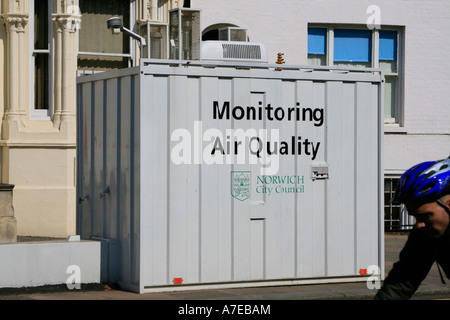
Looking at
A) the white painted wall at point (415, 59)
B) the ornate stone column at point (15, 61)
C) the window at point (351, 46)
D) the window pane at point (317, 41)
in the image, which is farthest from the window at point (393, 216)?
the ornate stone column at point (15, 61)

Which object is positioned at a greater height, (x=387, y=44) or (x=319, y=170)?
(x=387, y=44)

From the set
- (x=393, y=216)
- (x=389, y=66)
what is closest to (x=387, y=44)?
(x=389, y=66)

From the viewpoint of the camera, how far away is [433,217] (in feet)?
15.1

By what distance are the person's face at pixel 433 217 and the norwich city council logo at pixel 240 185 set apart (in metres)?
7.67

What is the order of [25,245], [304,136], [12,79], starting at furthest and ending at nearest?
[12,79] < [304,136] < [25,245]

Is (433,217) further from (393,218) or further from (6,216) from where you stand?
(393,218)

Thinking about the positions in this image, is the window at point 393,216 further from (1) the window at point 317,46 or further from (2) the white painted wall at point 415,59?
(1) the window at point 317,46

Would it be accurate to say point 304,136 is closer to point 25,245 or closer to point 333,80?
point 333,80

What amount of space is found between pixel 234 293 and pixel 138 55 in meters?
8.62

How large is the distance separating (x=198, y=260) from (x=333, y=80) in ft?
10.4

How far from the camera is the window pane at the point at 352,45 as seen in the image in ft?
69.5

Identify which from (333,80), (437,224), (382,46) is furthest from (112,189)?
(382,46)

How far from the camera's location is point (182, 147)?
11.9 meters

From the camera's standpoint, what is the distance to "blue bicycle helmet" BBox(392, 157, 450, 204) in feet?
14.9
